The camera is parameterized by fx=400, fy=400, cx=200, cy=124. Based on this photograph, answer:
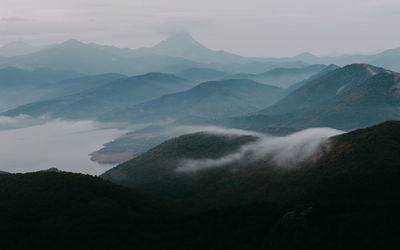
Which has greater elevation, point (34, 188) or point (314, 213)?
point (34, 188)

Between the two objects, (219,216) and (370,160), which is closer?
(219,216)

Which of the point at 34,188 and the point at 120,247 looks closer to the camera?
the point at 120,247

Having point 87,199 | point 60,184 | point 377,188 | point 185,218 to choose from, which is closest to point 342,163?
point 377,188

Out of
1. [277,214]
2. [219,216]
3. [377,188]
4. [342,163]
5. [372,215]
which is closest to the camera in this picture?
[372,215]

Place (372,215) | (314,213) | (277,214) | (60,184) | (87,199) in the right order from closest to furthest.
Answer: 1. (372,215)
2. (314,213)
3. (277,214)
4. (87,199)
5. (60,184)

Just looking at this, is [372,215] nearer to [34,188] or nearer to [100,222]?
[100,222]

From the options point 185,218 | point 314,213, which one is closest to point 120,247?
point 185,218

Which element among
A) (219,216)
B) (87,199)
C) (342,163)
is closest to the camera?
(219,216)

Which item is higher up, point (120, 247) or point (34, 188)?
point (34, 188)

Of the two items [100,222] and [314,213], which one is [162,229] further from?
[314,213]
